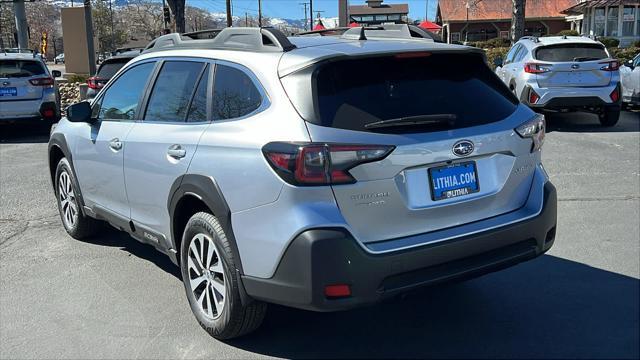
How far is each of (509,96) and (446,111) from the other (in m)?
0.67

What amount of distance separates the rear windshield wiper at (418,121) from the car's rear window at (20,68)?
11.3 m

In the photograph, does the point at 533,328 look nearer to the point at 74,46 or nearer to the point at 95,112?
the point at 95,112

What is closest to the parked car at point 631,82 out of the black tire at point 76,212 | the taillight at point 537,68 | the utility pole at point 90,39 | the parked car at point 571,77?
the parked car at point 571,77

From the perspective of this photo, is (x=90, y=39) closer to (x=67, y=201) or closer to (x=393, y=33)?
(x=67, y=201)

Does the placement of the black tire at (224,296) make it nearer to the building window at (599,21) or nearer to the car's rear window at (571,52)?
the car's rear window at (571,52)

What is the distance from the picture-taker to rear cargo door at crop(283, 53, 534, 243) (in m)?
3.21

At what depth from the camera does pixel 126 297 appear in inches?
182

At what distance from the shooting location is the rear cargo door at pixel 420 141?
321 cm

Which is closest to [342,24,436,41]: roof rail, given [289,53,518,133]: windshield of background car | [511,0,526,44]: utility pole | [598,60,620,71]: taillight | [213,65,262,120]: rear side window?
[289,53,518,133]: windshield of background car

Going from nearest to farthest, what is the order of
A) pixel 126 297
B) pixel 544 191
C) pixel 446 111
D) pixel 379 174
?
pixel 379 174, pixel 446 111, pixel 544 191, pixel 126 297

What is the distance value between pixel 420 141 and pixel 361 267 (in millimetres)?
727

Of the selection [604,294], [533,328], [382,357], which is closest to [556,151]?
[604,294]

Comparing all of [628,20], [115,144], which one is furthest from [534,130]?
[628,20]

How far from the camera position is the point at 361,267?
10.3 feet
